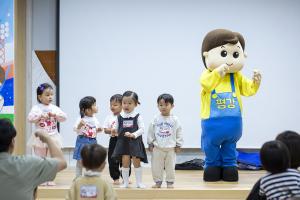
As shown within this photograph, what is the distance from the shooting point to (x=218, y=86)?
5.19 metres

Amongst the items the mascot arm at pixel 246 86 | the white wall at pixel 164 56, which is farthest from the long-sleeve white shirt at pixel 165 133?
the white wall at pixel 164 56

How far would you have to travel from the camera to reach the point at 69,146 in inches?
275

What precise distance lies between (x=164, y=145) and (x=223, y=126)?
615 millimetres

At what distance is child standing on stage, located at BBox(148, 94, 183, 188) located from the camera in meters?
4.93

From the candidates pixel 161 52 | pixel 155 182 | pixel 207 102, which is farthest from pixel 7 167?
pixel 161 52

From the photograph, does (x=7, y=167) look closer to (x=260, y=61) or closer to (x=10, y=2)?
(x=10, y=2)

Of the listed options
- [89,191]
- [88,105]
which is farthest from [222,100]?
[89,191]

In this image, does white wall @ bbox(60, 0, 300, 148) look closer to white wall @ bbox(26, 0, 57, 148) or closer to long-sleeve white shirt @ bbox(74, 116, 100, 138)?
white wall @ bbox(26, 0, 57, 148)

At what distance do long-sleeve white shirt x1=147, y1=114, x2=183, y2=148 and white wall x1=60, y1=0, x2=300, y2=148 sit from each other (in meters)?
1.97

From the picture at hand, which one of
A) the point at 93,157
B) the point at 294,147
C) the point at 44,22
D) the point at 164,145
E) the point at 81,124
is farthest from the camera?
the point at 44,22

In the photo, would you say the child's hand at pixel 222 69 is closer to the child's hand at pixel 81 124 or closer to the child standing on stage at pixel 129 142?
the child standing on stage at pixel 129 142

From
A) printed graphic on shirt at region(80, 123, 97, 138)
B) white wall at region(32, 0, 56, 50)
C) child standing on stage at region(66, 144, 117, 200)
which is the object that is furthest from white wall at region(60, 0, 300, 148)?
child standing on stage at region(66, 144, 117, 200)

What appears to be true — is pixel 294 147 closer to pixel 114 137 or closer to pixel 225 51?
pixel 225 51

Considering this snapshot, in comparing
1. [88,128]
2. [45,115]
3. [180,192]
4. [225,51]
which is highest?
[225,51]
